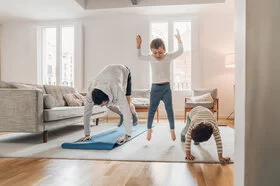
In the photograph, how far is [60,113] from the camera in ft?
11.1

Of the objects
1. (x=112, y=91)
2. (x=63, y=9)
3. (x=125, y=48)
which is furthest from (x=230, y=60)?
(x=112, y=91)

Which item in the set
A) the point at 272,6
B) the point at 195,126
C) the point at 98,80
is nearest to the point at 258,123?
the point at 272,6

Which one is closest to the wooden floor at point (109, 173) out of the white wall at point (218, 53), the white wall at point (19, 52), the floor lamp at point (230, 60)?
the floor lamp at point (230, 60)

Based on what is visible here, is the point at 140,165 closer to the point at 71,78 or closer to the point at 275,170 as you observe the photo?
the point at 275,170

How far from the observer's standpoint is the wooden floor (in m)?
1.58

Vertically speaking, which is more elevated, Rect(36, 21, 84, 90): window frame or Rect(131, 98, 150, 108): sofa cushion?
Rect(36, 21, 84, 90): window frame

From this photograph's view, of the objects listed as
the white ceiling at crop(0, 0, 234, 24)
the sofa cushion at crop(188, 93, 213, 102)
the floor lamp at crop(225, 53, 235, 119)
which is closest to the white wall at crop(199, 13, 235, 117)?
the white ceiling at crop(0, 0, 234, 24)

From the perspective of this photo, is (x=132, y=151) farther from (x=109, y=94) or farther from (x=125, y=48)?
(x=125, y=48)

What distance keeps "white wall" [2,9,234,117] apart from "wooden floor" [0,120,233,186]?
4880 mm

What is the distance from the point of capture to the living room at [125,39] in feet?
21.8

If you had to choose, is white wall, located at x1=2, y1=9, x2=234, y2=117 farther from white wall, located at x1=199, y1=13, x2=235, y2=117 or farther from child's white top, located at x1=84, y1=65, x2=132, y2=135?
child's white top, located at x1=84, y1=65, x2=132, y2=135

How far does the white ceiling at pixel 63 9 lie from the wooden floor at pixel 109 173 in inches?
188

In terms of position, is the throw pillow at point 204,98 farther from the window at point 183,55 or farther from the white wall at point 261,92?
the white wall at point 261,92

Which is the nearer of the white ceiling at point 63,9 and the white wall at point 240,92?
the white wall at point 240,92
